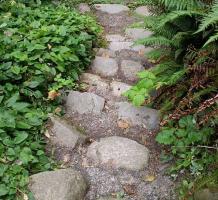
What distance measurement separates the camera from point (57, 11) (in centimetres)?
618

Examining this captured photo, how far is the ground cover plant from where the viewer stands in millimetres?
3582

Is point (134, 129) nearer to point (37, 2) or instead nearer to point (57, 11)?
point (57, 11)

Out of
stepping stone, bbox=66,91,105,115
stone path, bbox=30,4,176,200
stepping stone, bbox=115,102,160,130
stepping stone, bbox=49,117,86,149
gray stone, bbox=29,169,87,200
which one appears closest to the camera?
gray stone, bbox=29,169,87,200

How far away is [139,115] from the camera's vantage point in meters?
4.50

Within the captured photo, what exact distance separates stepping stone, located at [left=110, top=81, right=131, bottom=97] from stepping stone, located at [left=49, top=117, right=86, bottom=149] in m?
0.95

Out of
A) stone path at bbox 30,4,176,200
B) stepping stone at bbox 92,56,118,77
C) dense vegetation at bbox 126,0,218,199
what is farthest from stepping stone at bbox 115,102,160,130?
stepping stone at bbox 92,56,118,77

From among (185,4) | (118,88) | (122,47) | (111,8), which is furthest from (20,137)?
(111,8)

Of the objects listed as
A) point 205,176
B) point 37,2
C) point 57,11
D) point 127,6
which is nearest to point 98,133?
point 205,176

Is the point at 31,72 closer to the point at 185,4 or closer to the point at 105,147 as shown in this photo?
the point at 105,147

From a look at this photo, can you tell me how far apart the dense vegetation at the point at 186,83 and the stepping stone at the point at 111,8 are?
230 centimetres

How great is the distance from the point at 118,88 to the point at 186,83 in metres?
1.02

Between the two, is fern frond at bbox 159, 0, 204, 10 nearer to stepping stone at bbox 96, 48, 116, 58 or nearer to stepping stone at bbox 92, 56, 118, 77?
stepping stone at bbox 92, 56, 118, 77

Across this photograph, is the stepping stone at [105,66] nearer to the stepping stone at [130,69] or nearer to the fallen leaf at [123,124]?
the stepping stone at [130,69]

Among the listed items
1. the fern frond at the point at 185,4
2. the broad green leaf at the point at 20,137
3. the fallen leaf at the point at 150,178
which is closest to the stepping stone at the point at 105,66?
the fern frond at the point at 185,4
